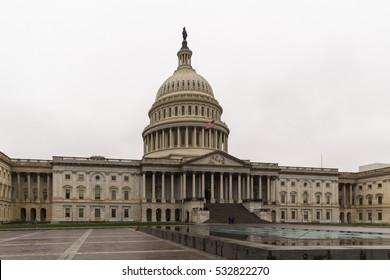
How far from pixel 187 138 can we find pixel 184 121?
4930 mm

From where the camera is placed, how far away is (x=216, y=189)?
328 ft

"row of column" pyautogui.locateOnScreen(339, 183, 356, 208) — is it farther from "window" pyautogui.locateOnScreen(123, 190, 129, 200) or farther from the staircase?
"window" pyautogui.locateOnScreen(123, 190, 129, 200)

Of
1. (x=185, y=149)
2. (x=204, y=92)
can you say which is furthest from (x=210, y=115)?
(x=185, y=149)

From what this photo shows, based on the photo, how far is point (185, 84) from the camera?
403 feet

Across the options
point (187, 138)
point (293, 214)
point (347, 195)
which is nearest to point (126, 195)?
point (187, 138)

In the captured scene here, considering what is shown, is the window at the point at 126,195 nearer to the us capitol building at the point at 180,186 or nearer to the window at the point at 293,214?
the us capitol building at the point at 180,186

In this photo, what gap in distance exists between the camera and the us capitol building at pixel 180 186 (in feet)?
303

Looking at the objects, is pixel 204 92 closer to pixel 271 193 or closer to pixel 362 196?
pixel 271 193

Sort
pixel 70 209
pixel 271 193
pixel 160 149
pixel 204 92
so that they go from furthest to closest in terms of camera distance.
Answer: pixel 204 92
pixel 160 149
pixel 271 193
pixel 70 209

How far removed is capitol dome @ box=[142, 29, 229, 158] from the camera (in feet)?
367

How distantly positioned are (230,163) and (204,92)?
32.9 m

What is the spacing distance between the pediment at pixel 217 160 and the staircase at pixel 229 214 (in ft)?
35.4

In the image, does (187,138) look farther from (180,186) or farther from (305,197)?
(305,197)

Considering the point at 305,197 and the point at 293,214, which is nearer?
the point at 293,214
